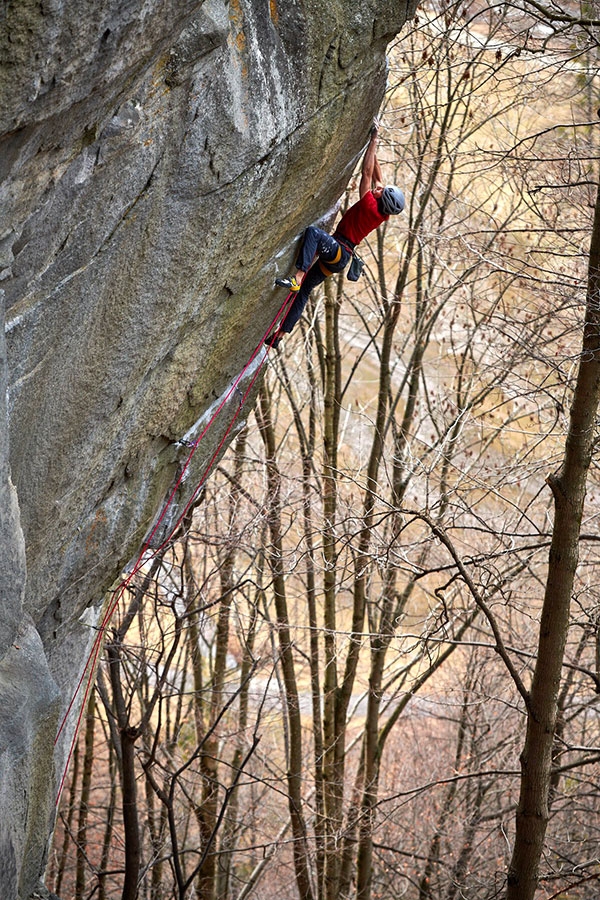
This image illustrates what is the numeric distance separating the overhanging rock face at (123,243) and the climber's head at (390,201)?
0.56 meters

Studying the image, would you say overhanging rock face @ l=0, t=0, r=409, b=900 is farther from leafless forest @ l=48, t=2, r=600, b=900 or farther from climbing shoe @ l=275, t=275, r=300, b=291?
leafless forest @ l=48, t=2, r=600, b=900

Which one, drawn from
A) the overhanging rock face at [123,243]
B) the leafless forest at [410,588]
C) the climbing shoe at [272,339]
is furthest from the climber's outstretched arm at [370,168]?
the climbing shoe at [272,339]

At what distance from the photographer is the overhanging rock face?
12.2 feet

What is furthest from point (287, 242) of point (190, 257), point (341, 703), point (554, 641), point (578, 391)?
point (341, 703)

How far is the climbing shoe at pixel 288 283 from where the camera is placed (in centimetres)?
603

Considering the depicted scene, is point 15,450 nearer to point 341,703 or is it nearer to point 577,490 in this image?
point 577,490

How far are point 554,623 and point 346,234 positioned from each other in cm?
325

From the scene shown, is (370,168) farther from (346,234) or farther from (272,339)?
(272,339)

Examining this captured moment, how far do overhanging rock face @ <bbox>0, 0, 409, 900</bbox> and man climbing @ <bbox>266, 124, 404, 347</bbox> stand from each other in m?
0.16

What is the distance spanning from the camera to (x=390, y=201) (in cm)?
654

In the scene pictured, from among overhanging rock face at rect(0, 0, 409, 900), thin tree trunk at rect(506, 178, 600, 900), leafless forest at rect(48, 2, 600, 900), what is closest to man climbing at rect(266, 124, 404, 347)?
overhanging rock face at rect(0, 0, 409, 900)

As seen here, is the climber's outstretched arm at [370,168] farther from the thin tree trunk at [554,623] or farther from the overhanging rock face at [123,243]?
the thin tree trunk at [554,623]

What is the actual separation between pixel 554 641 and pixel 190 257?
370 centimetres

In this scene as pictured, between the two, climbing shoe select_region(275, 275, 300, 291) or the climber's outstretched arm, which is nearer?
climbing shoe select_region(275, 275, 300, 291)
